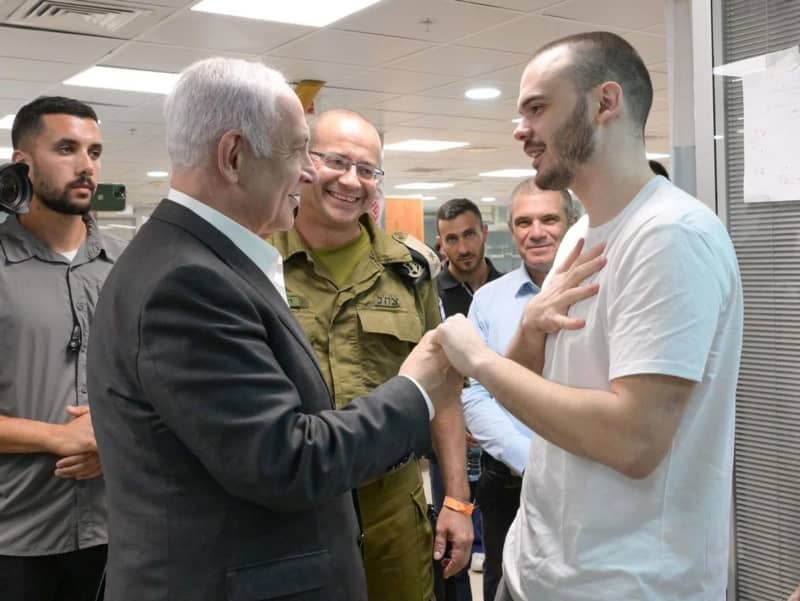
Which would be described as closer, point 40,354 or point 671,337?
point 671,337

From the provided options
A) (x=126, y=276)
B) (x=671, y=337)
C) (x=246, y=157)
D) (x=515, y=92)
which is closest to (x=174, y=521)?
(x=126, y=276)

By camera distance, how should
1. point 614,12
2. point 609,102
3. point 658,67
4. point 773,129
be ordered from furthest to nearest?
point 658,67
point 614,12
point 773,129
point 609,102

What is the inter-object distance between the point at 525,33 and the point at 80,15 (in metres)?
2.70

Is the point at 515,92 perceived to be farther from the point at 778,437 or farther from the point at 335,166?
the point at 778,437

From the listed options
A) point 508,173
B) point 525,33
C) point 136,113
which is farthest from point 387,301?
point 508,173

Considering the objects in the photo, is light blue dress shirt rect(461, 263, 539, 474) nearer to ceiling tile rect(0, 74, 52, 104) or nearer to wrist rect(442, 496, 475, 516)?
wrist rect(442, 496, 475, 516)

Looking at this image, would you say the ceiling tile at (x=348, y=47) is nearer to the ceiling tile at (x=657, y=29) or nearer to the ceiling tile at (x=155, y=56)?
the ceiling tile at (x=155, y=56)

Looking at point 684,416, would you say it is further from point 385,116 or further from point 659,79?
point 385,116

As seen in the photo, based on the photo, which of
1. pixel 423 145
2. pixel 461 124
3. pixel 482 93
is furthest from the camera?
pixel 423 145

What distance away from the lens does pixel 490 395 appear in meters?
2.53

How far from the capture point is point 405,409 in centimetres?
125

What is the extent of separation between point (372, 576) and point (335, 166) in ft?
3.23

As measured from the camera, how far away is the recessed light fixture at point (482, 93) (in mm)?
6865

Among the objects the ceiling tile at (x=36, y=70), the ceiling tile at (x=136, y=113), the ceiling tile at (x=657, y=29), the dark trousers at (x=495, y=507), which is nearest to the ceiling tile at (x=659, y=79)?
the ceiling tile at (x=657, y=29)
